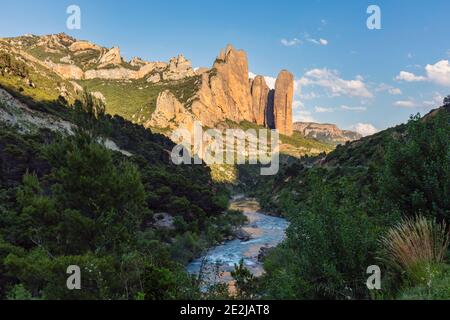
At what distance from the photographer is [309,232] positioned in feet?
32.2

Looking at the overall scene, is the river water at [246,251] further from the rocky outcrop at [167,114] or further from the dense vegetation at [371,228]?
the rocky outcrop at [167,114]

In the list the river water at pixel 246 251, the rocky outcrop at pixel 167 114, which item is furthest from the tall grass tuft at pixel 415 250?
the rocky outcrop at pixel 167 114

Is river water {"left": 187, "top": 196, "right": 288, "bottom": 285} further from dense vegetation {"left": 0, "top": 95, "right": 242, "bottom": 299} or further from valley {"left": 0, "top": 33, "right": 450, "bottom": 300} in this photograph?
dense vegetation {"left": 0, "top": 95, "right": 242, "bottom": 299}

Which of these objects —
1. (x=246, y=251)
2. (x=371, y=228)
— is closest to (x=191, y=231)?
(x=246, y=251)

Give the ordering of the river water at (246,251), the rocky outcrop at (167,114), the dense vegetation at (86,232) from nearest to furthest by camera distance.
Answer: the dense vegetation at (86,232) → the river water at (246,251) → the rocky outcrop at (167,114)

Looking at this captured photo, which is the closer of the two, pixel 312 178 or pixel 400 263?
pixel 400 263

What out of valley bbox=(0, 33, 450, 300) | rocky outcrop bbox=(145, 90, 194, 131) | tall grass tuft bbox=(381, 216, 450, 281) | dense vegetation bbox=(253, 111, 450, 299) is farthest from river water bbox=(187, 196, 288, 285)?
rocky outcrop bbox=(145, 90, 194, 131)

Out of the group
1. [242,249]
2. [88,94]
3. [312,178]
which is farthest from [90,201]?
[242,249]

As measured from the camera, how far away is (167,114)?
621 ft

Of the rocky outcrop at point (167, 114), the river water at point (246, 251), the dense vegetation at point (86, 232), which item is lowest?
the river water at point (246, 251)

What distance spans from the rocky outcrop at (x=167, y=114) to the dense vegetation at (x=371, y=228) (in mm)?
171443

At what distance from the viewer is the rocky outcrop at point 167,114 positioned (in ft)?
597

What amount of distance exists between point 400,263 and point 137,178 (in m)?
15.7

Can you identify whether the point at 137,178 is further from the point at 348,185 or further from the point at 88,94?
the point at 348,185
